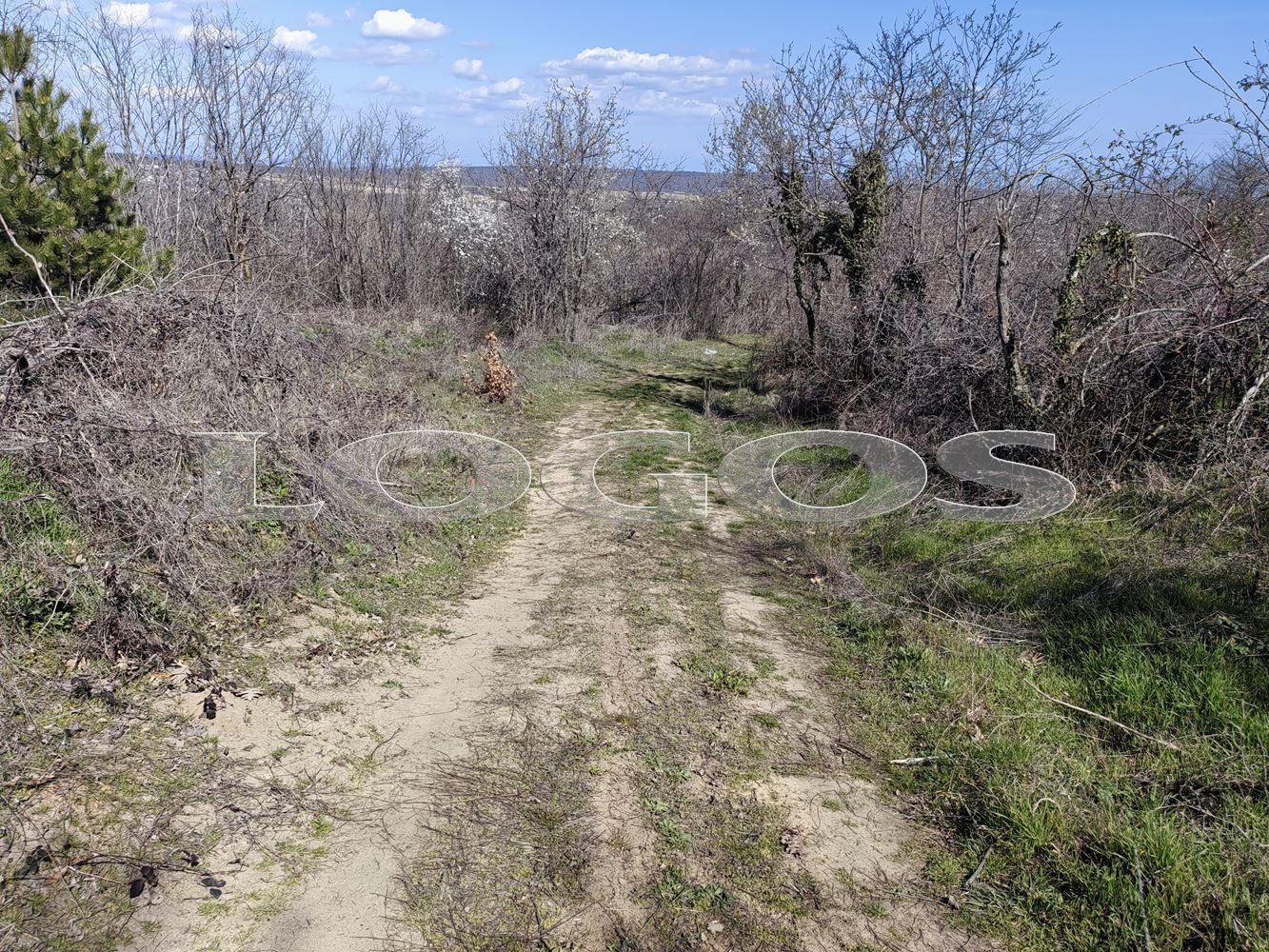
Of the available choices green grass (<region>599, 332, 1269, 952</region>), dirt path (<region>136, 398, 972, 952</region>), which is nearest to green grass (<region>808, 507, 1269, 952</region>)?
green grass (<region>599, 332, 1269, 952</region>)

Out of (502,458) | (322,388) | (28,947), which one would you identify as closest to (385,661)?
(28,947)

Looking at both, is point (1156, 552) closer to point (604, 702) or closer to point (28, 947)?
point (604, 702)

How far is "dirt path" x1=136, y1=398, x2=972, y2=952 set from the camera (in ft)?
9.44

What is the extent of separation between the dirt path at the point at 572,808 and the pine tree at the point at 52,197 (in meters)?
4.36

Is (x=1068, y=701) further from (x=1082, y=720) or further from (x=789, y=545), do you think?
(x=789, y=545)

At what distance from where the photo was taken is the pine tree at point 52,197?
678cm

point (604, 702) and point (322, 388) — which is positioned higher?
point (322, 388)

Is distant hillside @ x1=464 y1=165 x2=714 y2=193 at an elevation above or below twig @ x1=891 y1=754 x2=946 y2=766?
above

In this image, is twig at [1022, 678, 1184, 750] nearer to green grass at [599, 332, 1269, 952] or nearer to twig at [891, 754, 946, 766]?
green grass at [599, 332, 1269, 952]

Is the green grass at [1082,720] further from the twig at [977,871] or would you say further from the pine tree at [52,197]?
the pine tree at [52,197]

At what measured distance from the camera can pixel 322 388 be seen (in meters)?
7.12

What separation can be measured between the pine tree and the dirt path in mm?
4365

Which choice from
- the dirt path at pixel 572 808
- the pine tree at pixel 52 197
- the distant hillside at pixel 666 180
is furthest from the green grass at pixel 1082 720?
the distant hillside at pixel 666 180

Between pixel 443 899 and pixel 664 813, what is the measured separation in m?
0.95
